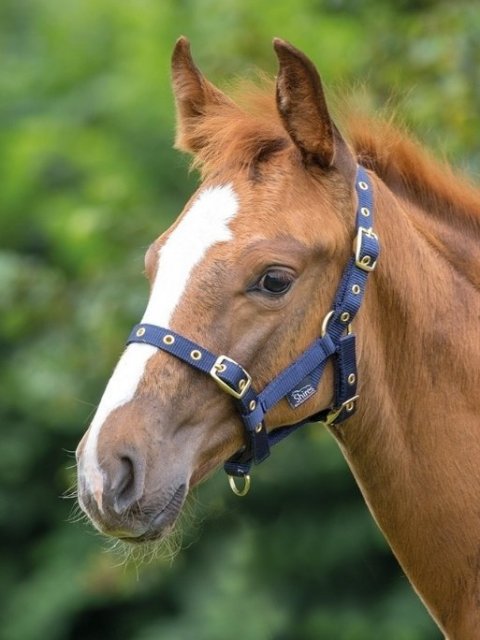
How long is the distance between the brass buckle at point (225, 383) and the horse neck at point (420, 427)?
383mm

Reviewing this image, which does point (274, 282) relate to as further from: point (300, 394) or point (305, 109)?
point (305, 109)

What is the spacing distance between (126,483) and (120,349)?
3.92 metres

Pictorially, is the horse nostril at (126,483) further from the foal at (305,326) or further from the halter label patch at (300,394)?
the halter label patch at (300,394)

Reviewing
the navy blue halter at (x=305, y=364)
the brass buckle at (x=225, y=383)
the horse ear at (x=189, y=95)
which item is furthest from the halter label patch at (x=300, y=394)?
the horse ear at (x=189, y=95)

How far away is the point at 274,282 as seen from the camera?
9.66 feet

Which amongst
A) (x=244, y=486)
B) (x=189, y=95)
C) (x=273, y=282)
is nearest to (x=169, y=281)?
(x=273, y=282)

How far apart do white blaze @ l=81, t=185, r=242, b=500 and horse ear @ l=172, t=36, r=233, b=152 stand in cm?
43

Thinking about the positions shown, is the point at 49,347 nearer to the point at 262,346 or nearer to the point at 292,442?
the point at 292,442

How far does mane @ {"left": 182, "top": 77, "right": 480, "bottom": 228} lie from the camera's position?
3.28 metres

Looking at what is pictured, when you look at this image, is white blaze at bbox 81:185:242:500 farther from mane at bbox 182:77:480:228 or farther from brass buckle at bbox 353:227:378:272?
brass buckle at bbox 353:227:378:272

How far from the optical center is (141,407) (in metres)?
2.81

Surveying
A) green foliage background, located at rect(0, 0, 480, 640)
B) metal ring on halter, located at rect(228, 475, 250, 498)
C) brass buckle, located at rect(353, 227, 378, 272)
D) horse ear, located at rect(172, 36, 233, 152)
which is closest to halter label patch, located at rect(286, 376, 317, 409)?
metal ring on halter, located at rect(228, 475, 250, 498)

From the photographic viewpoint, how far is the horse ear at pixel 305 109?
300 centimetres

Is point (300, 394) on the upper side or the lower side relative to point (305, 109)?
lower
